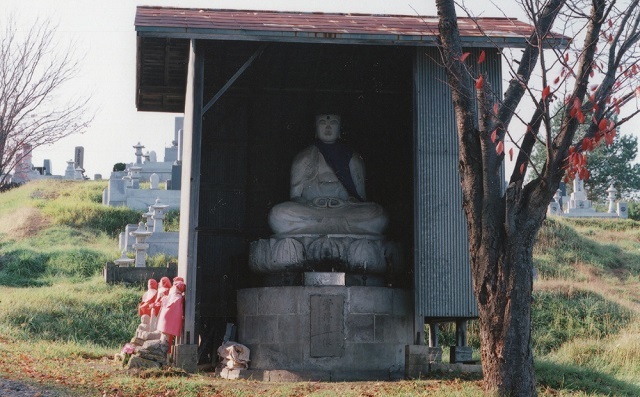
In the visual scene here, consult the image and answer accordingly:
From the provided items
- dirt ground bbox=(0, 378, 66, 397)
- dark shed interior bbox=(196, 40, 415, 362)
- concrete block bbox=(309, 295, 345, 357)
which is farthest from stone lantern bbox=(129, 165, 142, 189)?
dirt ground bbox=(0, 378, 66, 397)

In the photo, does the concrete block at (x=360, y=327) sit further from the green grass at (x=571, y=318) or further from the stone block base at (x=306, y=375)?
the green grass at (x=571, y=318)

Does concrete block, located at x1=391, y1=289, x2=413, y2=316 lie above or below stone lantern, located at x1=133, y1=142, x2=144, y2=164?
below

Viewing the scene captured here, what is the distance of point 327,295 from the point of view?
12250 mm

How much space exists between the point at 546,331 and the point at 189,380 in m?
11.2

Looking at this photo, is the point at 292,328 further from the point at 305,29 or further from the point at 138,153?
the point at 138,153

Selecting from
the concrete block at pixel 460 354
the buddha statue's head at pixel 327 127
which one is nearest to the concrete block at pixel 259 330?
the concrete block at pixel 460 354

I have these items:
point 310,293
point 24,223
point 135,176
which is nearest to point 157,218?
point 24,223

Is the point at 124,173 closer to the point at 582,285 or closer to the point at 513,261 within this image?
the point at 582,285

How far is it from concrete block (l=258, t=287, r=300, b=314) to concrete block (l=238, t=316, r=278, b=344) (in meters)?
0.11

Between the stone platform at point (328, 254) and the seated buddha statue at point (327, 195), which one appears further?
the seated buddha statue at point (327, 195)

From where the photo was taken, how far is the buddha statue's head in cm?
1461

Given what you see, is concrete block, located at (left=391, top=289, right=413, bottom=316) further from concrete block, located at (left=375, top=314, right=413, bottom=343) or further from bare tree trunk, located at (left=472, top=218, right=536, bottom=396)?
bare tree trunk, located at (left=472, top=218, right=536, bottom=396)

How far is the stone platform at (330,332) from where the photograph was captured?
12133mm

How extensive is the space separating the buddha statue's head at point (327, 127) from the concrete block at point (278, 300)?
293 centimetres
